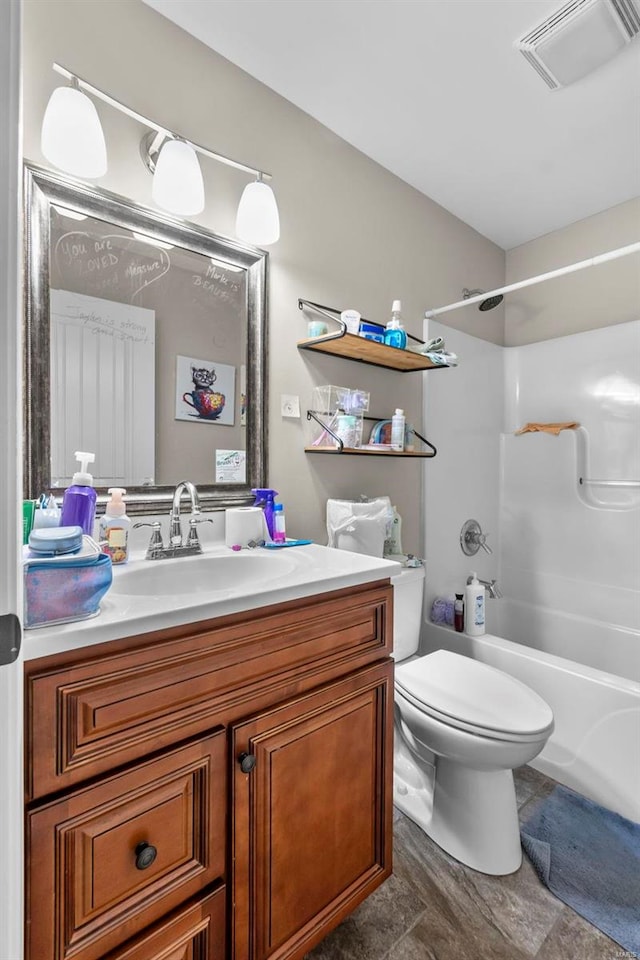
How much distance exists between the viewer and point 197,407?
1.39 metres

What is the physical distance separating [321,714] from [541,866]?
96cm

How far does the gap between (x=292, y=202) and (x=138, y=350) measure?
0.81 metres

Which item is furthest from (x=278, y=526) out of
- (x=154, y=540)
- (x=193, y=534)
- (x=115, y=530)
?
(x=115, y=530)

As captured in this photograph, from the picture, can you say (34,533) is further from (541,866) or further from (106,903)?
(541,866)

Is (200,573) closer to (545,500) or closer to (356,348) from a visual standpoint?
(356,348)

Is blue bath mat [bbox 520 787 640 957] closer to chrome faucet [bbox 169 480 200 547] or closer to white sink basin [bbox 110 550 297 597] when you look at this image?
white sink basin [bbox 110 550 297 597]

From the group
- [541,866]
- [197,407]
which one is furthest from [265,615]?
[541,866]

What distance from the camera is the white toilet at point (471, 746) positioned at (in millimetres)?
1263

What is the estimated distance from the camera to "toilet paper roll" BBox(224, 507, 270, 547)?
1.36 meters

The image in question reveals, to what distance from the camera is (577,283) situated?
2.42 m

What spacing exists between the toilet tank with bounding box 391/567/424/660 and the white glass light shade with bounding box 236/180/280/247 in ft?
3.93

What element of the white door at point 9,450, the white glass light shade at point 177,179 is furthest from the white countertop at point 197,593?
the white glass light shade at point 177,179

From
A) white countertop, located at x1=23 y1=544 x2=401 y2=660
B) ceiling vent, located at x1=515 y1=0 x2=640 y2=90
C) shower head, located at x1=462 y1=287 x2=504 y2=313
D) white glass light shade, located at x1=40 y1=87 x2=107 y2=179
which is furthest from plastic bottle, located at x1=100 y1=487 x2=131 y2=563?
shower head, located at x1=462 y1=287 x2=504 y2=313

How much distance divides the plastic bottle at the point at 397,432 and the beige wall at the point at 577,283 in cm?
128
